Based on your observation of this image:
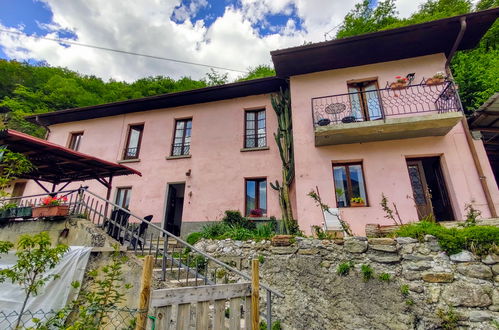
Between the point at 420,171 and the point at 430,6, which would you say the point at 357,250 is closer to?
the point at 420,171

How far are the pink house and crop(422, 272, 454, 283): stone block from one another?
2353 millimetres

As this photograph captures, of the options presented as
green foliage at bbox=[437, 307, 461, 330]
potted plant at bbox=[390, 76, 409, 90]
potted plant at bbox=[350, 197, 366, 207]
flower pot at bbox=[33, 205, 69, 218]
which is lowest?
green foliage at bbox=[437, 307, 461, 330]

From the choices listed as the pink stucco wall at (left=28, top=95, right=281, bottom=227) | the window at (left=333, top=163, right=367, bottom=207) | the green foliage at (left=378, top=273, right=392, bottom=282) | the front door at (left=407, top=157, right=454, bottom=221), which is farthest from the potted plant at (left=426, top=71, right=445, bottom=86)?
the green foliage at (left=378, top=273, right=392, bottom=282)

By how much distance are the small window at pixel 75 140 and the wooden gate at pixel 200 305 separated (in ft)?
42.8

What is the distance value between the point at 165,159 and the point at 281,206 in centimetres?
594

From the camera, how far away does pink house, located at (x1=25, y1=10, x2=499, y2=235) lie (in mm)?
6639

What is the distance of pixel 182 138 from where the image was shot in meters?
10.5

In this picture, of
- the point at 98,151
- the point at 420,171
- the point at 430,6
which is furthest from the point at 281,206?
the point at 430,6

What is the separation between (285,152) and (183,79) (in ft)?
45.4

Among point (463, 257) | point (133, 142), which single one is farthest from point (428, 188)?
point (133, 142)

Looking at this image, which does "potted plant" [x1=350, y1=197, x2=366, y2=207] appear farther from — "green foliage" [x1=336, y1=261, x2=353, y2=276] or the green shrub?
the green shrub

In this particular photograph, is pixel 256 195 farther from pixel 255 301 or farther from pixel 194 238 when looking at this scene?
pixel 255 301

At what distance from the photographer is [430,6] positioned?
13.9 metres

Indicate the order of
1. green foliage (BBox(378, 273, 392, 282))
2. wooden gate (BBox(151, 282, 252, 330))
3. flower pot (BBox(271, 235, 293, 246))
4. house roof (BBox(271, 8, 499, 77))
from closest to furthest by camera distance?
wooden gate (BBox(151, 282, 252, 330)) < green foliage (BBox(378, 273, 392, 282)) < flower pot (BBox(271, 235, 293, 246)) < house roof (BBox(271, 8, 499, 77))
